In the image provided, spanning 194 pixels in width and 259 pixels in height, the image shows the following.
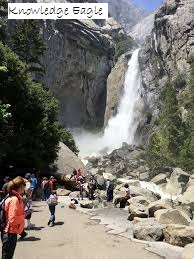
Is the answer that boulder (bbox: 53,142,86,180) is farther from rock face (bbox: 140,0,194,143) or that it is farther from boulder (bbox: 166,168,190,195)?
rock face (bbox: 140,0,194,143)

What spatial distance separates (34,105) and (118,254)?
25.1 metres

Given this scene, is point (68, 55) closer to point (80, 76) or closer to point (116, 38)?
point (80, 76)

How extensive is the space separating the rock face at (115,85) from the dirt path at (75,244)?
80.5 metres

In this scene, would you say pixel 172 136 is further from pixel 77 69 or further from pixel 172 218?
pixel 172 218

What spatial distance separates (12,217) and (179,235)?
8.61m

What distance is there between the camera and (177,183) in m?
48.1

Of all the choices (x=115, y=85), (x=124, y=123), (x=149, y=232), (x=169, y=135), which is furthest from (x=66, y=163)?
(x=115, y=85)

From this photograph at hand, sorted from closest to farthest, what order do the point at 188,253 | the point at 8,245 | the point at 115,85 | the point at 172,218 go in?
1. the point at 8,245
2. the point at 188,253
3. the point at 172,218
4. the point at 115,85

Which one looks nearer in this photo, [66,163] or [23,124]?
[23,124]

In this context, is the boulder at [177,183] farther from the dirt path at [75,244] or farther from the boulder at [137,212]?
the dirt path at [75,244]

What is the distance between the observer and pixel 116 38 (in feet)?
447

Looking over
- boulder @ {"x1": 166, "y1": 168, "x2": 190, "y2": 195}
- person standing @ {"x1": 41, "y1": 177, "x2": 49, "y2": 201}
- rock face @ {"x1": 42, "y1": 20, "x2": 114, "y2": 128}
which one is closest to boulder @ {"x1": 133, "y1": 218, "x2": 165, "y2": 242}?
person standing @ {"x1": 41, "y1": 177, "x2": 49, "y2": 201}

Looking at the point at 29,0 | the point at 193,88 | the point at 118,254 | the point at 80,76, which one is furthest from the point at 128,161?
the point at 118,254

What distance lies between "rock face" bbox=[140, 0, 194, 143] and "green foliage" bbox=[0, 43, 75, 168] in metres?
48.1
